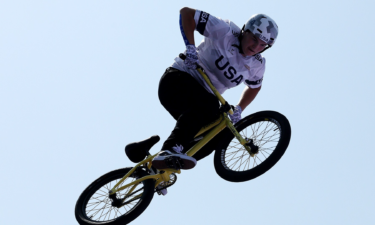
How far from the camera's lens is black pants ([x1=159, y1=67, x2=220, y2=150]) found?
819 cm

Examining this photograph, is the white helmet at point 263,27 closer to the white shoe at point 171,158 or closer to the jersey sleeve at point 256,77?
the jersey sleeve at point 256,77

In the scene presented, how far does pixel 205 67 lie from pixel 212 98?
0.69 m

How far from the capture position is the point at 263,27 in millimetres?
8516

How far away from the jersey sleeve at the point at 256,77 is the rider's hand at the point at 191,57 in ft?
3.69

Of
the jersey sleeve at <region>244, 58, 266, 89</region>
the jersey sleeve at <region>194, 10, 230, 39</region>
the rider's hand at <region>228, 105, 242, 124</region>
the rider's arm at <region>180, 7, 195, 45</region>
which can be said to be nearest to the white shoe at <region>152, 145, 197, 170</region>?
the rider's hand at <region>228, 105, 242, 124</region>

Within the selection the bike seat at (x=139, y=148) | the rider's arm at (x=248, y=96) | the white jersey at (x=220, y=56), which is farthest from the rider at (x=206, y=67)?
the bike seat at (x=139, y=148)

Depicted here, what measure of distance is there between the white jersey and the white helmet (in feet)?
1.09

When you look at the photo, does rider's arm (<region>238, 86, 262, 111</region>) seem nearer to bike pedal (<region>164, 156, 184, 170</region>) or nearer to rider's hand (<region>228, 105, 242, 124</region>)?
rider's hand (<region>228, 105, 242, 124</region>)

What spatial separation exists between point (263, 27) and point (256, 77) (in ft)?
3.79

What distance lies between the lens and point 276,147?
8.54 metres

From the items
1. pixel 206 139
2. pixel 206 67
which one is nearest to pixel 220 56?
pixel 206 67

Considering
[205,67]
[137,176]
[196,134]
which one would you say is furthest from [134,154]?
[205,67]

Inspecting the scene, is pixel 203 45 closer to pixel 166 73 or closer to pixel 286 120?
pixel 166 73

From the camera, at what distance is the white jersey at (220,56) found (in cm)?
871
